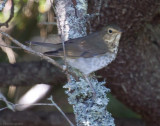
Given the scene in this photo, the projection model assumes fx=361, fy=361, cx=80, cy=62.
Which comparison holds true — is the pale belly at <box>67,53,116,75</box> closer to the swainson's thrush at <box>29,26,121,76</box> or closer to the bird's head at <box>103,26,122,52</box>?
the swainson's thrush at <box>29,26,121,76</box>

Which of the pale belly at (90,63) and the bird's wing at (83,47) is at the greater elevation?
the bird's wing at (83,47)

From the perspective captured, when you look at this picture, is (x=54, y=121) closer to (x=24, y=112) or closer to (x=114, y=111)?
(x=24, y=112)

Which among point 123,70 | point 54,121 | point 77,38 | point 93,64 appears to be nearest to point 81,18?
point 77,38

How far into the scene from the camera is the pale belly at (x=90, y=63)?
3006mm

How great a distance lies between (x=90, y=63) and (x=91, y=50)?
17cm

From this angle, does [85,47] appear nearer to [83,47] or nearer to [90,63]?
[83,47]

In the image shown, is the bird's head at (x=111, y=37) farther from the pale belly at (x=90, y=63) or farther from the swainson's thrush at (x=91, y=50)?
the pale belly at (x=90, y=63)

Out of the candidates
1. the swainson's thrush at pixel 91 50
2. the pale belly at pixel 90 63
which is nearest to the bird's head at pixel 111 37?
the swainson's thrush at pixel 91 50

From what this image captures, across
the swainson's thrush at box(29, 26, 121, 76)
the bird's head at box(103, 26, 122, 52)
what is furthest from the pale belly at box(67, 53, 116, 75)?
the bird's head at box(103, 26, 122, 52)

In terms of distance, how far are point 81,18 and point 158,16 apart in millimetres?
1448

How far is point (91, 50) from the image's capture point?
3236mm

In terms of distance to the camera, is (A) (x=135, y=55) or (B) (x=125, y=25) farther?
(A) (x=135, y=55)

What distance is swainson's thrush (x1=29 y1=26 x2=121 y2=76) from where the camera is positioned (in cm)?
303

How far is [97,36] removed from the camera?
11.0 ft
